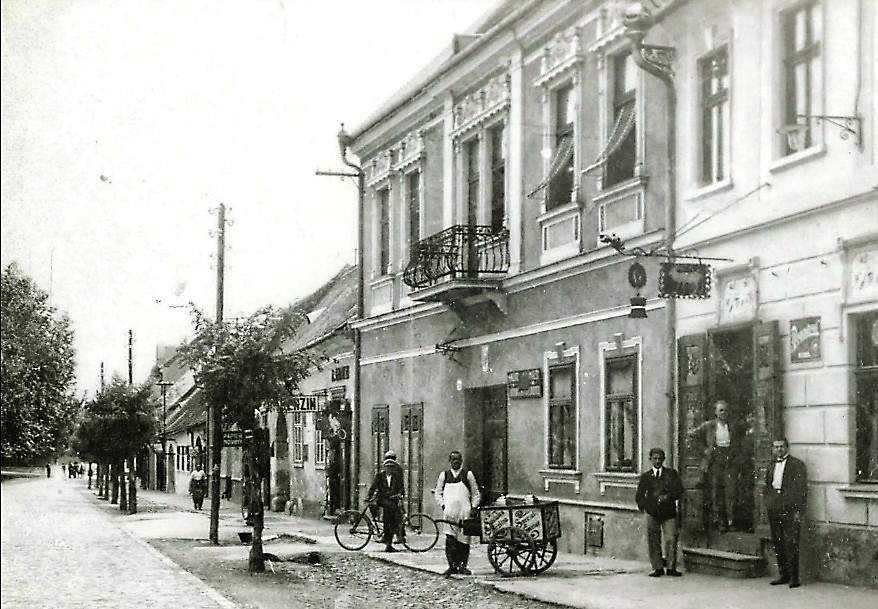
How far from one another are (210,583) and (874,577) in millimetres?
8202

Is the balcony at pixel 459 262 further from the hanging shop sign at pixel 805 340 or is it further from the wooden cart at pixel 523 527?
the hanging shop sign at pixel 805 340

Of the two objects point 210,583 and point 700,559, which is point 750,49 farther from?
point 210,583

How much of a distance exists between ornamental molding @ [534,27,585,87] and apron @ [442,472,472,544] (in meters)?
6.77

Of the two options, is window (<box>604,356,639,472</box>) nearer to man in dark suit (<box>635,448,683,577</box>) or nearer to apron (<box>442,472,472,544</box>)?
man in dark suit (<box>635,448,683,577</box>)

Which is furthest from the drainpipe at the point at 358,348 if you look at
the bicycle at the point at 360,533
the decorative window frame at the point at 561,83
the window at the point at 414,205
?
the decorative window frame at the point at 561,83

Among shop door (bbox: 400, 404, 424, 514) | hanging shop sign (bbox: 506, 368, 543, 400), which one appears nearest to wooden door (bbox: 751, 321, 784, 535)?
hanging shop sign (bbox: 506, 368, 543, 400)

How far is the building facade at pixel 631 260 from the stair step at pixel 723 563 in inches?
8.1

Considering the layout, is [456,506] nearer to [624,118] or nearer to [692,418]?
[692,418]

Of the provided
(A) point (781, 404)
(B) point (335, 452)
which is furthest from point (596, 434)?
(B) point (335, 452)

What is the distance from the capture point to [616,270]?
58.4 feet

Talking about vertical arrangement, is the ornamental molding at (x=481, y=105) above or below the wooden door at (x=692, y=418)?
above

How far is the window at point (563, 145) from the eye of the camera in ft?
64.8

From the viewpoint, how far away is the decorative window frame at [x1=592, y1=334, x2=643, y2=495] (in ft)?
56.5

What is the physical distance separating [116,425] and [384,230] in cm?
1753
